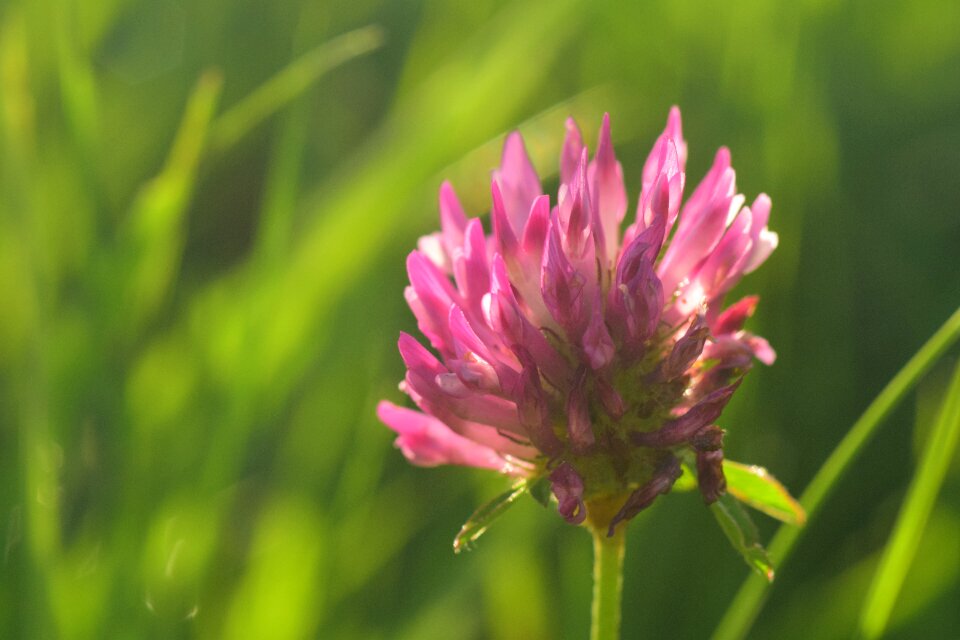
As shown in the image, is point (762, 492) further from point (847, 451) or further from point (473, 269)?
point (473, 269)

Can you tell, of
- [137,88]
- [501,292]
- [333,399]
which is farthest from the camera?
[137,88]

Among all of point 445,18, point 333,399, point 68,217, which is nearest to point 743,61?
point 445,18

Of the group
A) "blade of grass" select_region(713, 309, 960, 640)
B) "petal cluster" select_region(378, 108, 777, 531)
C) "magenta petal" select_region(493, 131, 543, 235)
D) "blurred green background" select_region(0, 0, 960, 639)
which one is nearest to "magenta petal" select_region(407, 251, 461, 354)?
"petal cluster" select_region(378, 108, 777, 531)

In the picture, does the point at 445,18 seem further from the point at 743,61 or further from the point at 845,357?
the point at 845,357

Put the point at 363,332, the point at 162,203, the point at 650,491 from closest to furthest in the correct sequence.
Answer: the point at 650,491, the point at 162,203, the point at 363,332

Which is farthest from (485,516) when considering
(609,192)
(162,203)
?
(162,203)

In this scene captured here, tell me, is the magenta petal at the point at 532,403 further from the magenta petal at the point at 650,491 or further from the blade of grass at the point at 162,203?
the blade of grass at the point at 162,203

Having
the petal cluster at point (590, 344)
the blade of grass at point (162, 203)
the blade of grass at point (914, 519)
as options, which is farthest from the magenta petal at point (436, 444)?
the blade of grass at point (162, 203)
